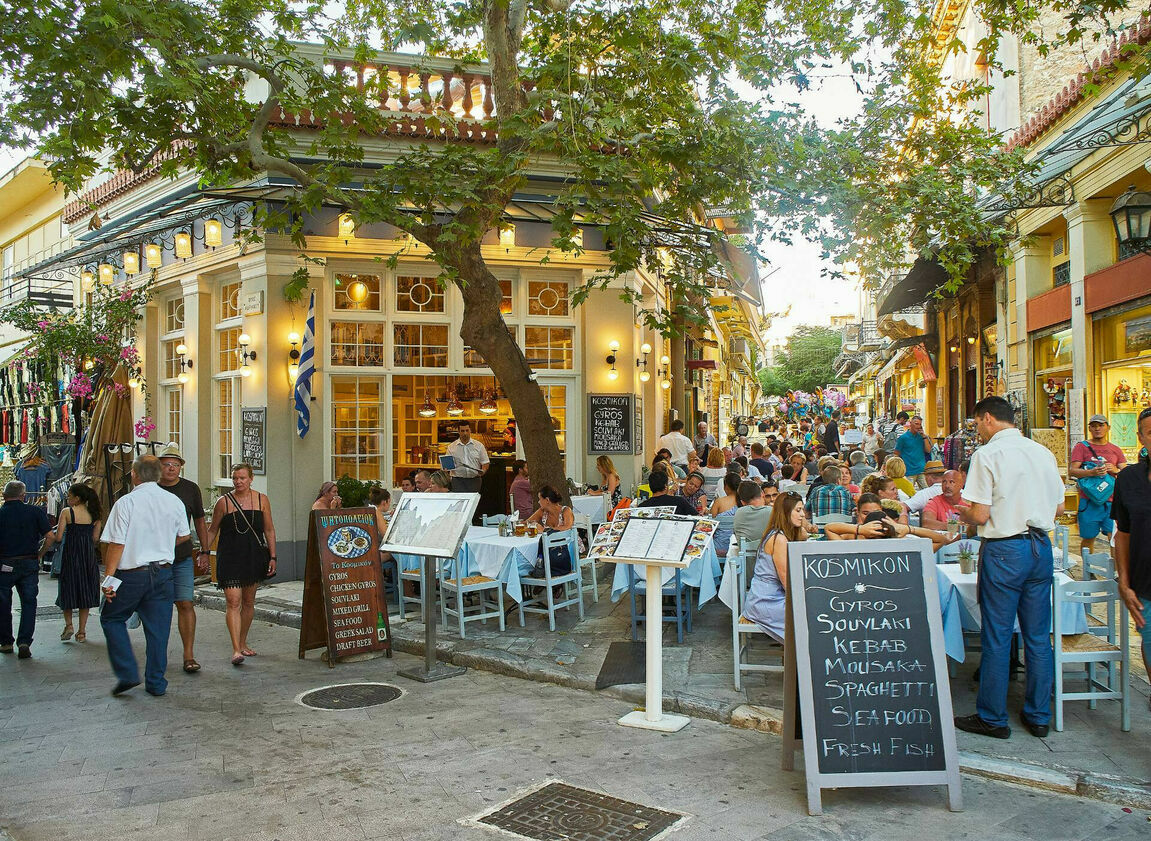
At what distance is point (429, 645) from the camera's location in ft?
23.6

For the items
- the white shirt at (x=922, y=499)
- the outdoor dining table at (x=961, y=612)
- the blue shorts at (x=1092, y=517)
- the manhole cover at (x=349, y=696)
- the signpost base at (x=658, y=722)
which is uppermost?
the white shirt at (x=922, y=499)

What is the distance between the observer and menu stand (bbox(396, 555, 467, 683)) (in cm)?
705

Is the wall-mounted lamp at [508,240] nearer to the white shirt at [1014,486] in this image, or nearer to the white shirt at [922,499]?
the white shirt at [922,499]

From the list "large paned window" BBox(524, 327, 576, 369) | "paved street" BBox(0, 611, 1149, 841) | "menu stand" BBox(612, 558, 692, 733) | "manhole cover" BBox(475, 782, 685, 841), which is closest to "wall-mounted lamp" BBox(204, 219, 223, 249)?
"large paned window" BBox(524, 327, 576, 369)

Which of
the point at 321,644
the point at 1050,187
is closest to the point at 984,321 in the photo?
the point at 1050,187

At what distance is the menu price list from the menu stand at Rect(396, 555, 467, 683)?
3450 mm

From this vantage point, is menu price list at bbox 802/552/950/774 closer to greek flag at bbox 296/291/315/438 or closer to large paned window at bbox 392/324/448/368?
greek flag at bbox 296/291/315/438

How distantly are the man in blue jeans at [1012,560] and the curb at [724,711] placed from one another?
49 cm

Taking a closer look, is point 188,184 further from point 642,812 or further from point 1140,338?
point 1140,338

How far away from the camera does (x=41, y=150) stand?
762 cm

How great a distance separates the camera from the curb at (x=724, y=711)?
4453mm

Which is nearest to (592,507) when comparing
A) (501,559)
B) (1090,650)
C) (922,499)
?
(501,559)

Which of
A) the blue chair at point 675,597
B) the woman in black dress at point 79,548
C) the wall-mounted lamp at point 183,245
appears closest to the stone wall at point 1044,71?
the blue chair at point 675,597

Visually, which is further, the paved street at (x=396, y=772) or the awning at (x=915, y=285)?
the awning at (x=915, y=285)
